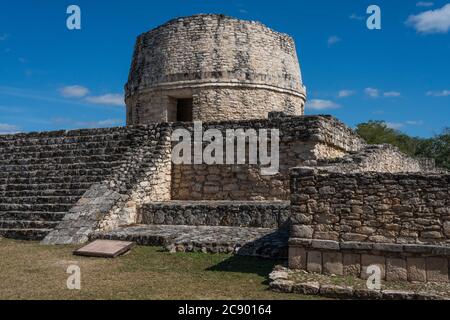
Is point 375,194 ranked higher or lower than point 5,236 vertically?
higher

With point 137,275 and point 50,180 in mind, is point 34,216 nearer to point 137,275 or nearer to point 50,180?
point 50,180

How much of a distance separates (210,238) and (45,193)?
16.4ft

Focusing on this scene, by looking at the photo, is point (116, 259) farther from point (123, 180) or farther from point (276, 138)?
point (276, 138)

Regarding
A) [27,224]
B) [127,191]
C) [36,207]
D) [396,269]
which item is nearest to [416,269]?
[396,269]

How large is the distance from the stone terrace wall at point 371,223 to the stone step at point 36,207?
5.95 metres

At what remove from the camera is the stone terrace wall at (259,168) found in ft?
34.7

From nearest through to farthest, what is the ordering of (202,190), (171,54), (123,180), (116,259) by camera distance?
(116,259)
(123,180)
(202,190)
(171,54)

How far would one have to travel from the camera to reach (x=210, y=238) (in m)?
8.20

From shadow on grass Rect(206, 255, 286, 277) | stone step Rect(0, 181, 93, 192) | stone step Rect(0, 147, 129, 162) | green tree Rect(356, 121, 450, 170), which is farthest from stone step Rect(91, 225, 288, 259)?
green tree Rect(356, 121, 450, 170)

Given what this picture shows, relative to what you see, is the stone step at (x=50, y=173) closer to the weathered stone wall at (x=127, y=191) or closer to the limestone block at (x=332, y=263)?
the weathered stone wall at (x=127, y=191)

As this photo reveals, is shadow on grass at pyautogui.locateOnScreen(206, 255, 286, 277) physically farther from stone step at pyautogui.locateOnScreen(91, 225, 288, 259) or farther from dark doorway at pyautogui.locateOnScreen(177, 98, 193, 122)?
dark doorway at pyautogui.locateOnScreen(177, 98, 193, 122)

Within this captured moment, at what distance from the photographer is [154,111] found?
1678 centimetres

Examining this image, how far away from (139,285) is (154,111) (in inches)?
451
